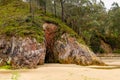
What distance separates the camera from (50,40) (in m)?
39.8

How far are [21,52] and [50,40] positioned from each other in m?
8.64

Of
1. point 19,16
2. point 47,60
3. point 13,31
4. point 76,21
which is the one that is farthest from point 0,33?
point 76,21

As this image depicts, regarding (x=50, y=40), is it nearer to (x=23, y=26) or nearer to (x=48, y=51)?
(x=48, y=51)

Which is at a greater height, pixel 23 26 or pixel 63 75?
pixel 23 26

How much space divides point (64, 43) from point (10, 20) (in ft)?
26.9

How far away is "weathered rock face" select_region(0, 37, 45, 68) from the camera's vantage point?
31.2 meters

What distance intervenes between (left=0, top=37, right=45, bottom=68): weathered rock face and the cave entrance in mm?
4658

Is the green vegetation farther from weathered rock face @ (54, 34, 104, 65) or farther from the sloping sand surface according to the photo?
the sloping sand surface

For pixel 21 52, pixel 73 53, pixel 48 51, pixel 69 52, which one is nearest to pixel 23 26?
pixel 21 52

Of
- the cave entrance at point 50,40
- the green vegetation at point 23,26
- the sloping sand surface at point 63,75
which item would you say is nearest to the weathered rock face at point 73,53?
the cave entrance at point 50,40

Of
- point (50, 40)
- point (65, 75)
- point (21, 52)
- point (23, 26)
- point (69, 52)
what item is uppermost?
point (23, 26)

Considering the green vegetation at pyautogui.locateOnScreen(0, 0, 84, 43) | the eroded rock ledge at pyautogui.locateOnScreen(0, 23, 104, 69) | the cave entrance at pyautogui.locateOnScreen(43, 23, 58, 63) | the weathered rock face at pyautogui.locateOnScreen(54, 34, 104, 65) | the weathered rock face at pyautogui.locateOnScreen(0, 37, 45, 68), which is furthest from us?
the cave entrance at pyautogui.locateOnScreen(43, 23, 58, 63)

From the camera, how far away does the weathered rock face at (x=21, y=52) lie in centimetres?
3120

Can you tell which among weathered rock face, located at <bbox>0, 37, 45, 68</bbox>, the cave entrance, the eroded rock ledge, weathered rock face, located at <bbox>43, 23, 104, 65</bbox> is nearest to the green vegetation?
the eroded rock ledge
